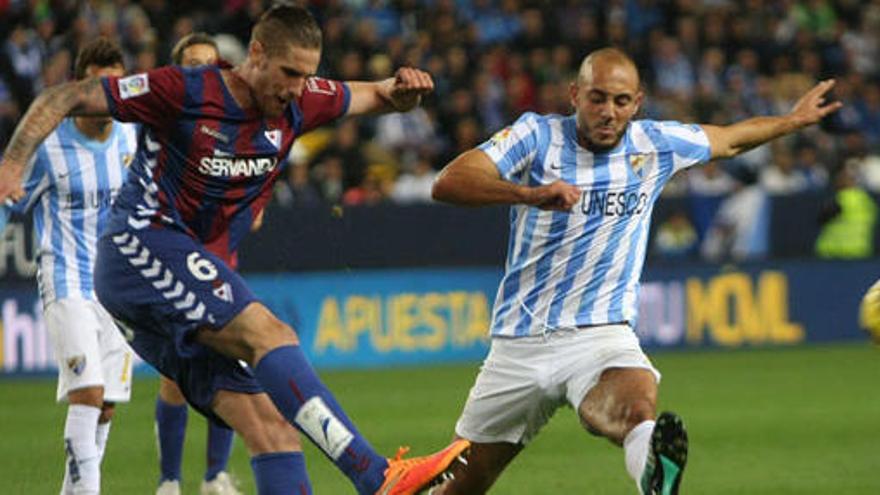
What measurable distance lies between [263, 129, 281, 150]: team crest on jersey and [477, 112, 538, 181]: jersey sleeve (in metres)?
0.85

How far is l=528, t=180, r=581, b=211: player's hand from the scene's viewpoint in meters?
6.39

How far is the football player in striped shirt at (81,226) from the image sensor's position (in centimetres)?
836

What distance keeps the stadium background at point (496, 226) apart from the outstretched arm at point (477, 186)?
424cm

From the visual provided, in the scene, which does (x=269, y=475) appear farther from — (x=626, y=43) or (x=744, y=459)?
(x=626, y=43)

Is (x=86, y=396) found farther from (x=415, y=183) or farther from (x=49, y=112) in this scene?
(x=415, y=183)

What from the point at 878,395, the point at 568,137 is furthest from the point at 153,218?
the point at 878,395

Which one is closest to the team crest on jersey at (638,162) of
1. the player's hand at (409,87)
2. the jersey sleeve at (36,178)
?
the player's hand at (409,87)

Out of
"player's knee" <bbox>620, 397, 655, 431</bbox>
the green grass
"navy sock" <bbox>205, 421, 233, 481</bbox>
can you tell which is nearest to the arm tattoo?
"player's knee" <bbox>620, 397, 655, 431</bbox>

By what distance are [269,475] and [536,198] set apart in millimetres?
1398

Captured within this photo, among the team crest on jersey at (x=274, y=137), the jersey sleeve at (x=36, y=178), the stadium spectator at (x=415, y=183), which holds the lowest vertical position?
the stadium spectator at (x=415, y=183)

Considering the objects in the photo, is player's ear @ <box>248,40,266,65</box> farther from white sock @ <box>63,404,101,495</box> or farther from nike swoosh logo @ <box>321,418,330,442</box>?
white sock @ <box>63,404,101,495</box>

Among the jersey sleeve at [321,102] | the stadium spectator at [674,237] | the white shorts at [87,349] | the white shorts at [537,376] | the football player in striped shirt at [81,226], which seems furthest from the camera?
the stadium spectator at [674,237]

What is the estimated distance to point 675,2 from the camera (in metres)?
22.1

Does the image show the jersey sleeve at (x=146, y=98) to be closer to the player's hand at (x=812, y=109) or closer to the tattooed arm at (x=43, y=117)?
the tattooed arm at (x=43, y=117)
